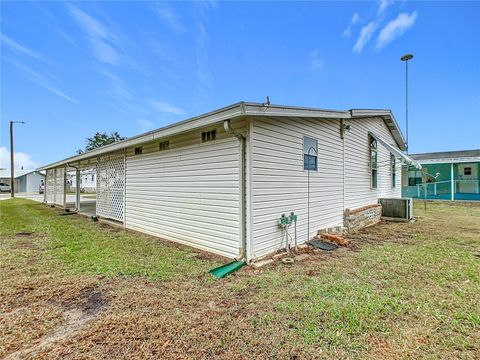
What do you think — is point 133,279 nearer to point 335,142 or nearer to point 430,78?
point 335,142

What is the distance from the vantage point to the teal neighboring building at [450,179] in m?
16.3

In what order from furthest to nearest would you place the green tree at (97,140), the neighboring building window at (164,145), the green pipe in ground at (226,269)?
the green tree at (97,140) → the neighboring building window at (164,145) → the green pipe in ground at (226,269)

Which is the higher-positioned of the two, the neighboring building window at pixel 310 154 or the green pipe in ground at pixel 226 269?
the neighboring building window at pixel 310 154

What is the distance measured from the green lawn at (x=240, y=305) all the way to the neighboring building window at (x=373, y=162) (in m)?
4.63

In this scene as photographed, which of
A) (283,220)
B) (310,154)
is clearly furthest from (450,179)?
(283,220)

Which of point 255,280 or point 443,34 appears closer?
point 255,280

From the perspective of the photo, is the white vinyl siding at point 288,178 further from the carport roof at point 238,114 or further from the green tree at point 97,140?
the green tree at point 97,140

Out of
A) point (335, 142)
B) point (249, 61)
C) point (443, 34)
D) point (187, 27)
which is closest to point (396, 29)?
point (443, 34)

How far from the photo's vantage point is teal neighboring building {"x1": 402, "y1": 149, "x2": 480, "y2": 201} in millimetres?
16344

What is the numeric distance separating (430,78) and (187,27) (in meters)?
14.0

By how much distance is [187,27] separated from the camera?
38.8ft

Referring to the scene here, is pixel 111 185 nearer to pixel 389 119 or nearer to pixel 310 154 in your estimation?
pixel 310 154

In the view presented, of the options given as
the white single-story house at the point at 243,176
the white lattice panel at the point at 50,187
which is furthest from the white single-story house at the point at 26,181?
the white single-story house at the point at 243,176

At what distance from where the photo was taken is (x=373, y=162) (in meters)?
9.82
